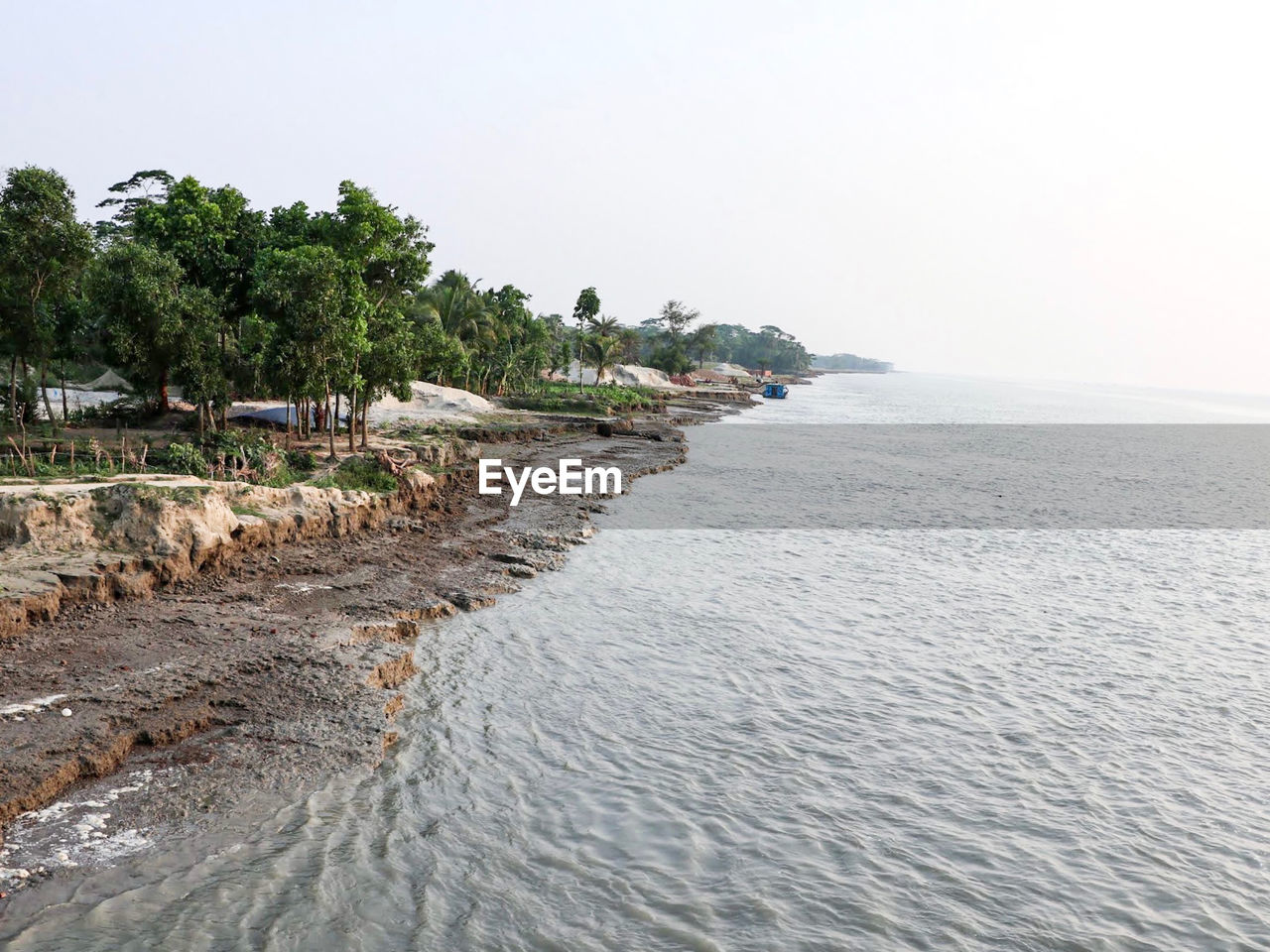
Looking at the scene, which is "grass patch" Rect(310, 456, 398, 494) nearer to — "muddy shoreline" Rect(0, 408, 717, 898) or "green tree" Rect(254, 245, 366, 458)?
"green tree" Rect(254, 245, 366, 458)

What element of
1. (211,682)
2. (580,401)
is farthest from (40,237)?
(580,401)

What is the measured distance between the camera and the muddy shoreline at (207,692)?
29.0 ft

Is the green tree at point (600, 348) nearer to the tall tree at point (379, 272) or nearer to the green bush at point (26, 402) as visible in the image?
the tall tree at point (379, 272)

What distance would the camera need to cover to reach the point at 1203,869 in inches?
372

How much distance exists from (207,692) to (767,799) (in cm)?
806

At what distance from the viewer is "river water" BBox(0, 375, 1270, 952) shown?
8039mm

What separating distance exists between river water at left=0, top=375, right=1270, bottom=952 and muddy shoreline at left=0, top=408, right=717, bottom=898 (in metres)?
0.63

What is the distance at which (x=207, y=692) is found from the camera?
11547 millimetres

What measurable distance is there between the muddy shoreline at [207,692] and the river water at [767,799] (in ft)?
2.08

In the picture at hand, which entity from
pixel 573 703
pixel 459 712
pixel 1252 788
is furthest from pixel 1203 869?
pixel 459 712

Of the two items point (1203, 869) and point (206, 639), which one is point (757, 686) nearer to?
point (1203, 869)

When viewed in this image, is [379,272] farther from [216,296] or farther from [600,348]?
[600,348]

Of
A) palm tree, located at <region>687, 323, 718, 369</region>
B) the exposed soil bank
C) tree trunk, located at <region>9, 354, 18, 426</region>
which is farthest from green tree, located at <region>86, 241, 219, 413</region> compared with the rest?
palm tree, located at <region>687, 323, 718, 369</region>

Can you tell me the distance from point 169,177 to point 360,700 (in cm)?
5965
